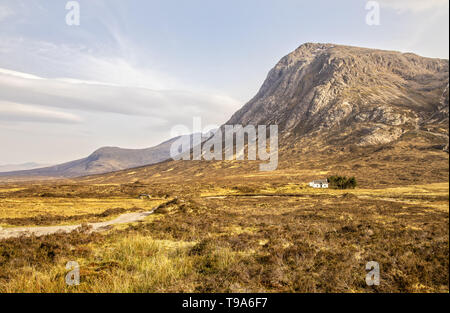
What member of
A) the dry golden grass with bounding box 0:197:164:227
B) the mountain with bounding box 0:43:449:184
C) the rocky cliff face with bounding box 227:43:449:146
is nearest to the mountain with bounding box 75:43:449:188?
the mountain with bounding box 0:43:449:184

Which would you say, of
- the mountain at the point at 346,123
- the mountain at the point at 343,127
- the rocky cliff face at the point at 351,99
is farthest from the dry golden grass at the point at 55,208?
the rocky cliff face at the point at 351,99

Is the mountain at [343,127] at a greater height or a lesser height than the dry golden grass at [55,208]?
greater

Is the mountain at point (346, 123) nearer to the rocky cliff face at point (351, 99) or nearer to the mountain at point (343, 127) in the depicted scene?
the mountain at point (343, 127)

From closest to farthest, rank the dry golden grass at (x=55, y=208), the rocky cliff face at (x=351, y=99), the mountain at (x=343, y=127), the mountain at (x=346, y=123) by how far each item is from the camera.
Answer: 1. the dry golden grass at (x=55, y=208)
2. the mountain at (x=343, y=127)
3. the mountain at (x=346, y=123)
4. the rocky cliff face at (x=351, y=99)

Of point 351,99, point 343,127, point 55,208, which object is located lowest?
point 55,208

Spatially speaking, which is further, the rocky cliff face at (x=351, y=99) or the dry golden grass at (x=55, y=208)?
the rocky cliff face at (x=351, y=99)

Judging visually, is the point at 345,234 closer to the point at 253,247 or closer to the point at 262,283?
the point at 253,247

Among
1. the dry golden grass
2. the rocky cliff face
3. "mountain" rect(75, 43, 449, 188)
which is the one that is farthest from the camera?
the rocky cliff face

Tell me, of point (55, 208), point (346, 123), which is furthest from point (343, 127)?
point (55, 208)

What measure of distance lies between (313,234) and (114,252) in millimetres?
10404

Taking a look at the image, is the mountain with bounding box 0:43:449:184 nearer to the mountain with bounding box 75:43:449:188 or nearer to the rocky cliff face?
the mountain with bounding box 75:43:449:188

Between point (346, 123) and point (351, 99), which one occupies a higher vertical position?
point (351, 99)

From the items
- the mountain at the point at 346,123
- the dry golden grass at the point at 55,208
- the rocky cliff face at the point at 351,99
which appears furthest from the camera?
the rocky cliff face at the point at 351,99

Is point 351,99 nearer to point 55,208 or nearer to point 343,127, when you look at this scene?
point 343,127
